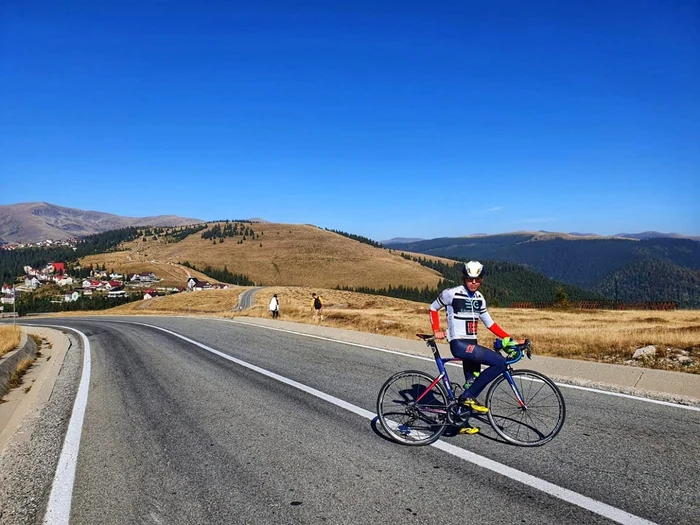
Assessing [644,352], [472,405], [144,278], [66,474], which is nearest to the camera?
[66,474]

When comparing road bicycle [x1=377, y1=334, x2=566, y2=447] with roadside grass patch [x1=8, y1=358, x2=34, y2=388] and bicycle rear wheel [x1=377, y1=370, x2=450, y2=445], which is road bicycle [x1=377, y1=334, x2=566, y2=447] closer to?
bicycle rear wheel [x1=377, y1=370, x2=450, y2=445]

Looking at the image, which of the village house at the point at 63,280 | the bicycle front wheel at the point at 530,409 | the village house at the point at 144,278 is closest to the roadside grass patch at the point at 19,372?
the bicycle front wheel at the point at 530,409

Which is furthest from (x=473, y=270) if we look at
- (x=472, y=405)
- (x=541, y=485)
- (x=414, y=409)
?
(x=541, y=485)

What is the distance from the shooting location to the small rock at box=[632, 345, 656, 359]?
459 inches

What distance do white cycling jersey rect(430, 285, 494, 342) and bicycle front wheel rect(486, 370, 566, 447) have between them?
0.75 m

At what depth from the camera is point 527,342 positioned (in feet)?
18.8

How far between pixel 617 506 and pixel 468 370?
2.39 metres

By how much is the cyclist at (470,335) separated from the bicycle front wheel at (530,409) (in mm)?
226

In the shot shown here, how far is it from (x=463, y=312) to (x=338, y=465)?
8.47 ft

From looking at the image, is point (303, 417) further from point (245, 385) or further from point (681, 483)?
point (681, 483)

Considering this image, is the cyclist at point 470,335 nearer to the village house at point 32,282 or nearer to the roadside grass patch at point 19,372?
the roadside grass patch at point 19,372

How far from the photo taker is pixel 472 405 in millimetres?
5781

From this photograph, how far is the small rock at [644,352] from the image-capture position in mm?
11671

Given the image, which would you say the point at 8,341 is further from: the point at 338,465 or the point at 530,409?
the point at 530,409
